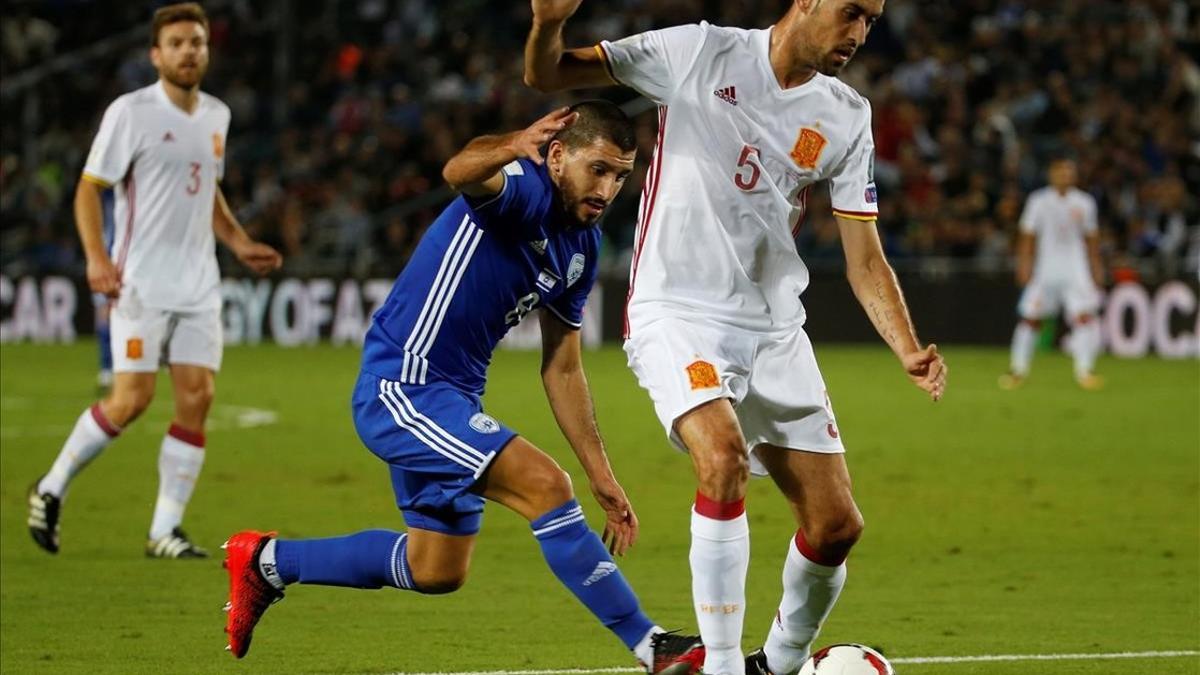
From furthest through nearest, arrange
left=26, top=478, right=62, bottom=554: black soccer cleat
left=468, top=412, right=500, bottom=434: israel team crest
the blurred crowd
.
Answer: the blurred crowd
left=26, top=478, right=62, bottom=554: black soccer cleat
left=468, top=412, right=500, bottom=434: israel team crest

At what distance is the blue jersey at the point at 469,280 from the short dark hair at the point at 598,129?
20 centimetres

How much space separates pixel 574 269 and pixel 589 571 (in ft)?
3.23

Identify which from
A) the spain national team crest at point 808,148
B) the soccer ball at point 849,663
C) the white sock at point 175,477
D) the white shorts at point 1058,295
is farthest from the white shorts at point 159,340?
the white shorts at point 1058,295

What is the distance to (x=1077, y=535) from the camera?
32.5 feet

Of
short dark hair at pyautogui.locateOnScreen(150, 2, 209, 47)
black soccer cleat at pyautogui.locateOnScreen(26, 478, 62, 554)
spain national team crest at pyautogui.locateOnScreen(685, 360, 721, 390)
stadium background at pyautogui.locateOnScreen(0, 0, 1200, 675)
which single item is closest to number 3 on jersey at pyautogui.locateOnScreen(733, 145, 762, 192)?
spain national team crest at pyautogui.locateOnScreen(685, 360, 721, 390)

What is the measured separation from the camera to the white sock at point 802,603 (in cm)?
610

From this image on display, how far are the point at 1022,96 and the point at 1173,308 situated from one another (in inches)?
160

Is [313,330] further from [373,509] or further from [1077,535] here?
[1077,535]

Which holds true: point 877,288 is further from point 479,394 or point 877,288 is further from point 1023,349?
point 1023,349

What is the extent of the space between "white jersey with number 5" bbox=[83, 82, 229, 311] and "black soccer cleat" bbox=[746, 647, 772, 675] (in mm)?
3903

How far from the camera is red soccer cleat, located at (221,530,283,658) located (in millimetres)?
6363

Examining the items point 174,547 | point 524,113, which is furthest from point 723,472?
point 524,113

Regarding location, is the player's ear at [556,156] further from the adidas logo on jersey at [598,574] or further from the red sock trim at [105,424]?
the red sock trim at [105,424]

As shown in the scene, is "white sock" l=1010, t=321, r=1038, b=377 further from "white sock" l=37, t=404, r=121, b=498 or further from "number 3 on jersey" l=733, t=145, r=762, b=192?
"number 3 on jersey" l=733, t=145, r=762, b=192
